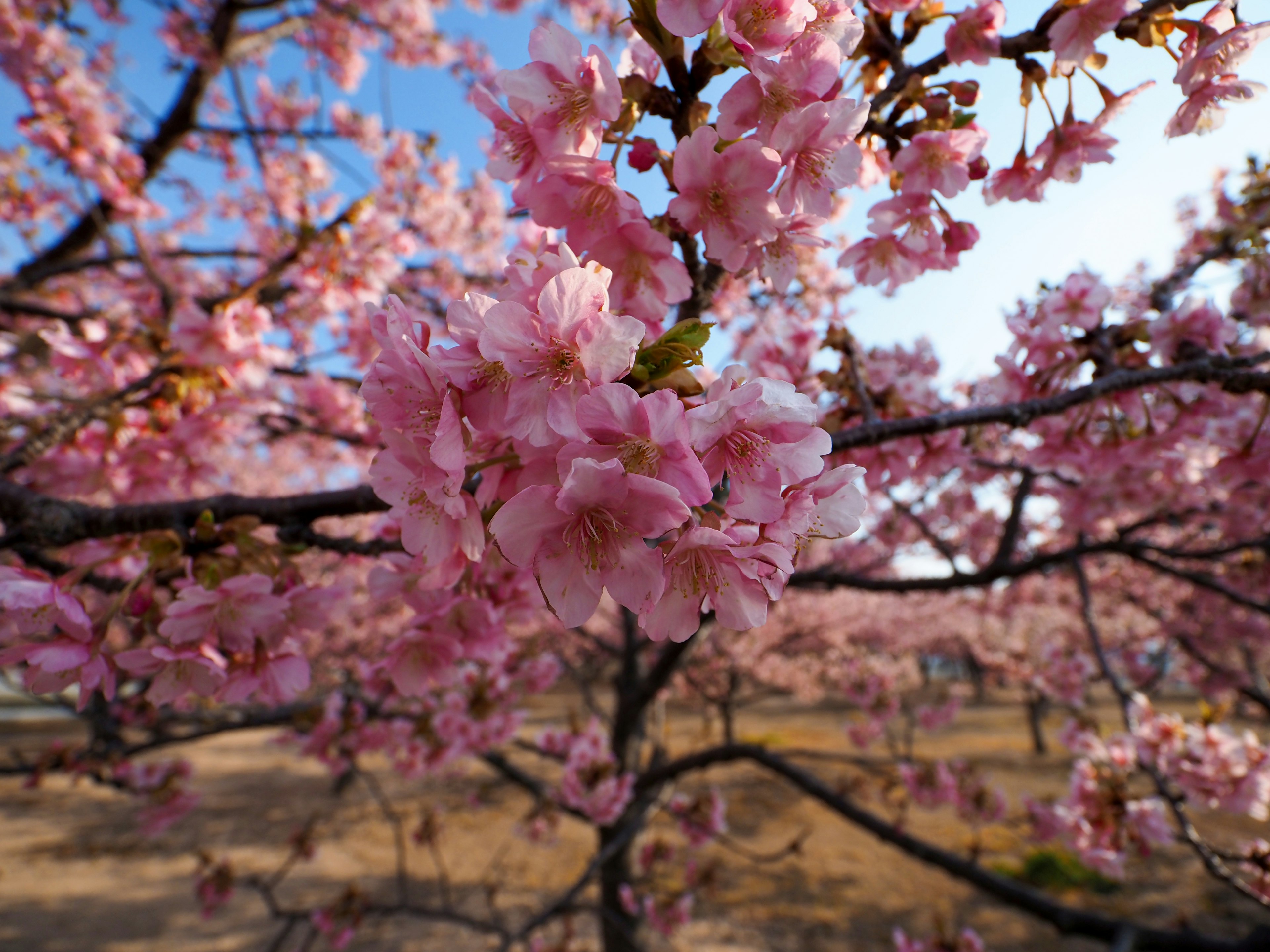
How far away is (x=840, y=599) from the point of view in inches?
622

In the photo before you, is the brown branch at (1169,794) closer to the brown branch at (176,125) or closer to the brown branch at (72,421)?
the brown branch at (72,421)

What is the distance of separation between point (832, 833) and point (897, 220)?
11.7 m

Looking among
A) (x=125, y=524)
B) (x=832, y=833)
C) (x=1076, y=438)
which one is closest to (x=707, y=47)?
(x=125, y=524)

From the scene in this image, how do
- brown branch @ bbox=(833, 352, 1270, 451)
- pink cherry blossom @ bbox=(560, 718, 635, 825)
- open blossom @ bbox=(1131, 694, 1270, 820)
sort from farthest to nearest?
pink cherry blossom @ bbox=(560, 718, 635, 825), open blossom @ bbox=(1131, 694, 1270, 820), brown branch @ bbox=(833, 352, 1270, 451)

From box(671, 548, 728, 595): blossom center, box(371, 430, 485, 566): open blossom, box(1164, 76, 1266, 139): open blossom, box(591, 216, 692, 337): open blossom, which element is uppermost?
box(1164, 76, 1266, 139): open blossom

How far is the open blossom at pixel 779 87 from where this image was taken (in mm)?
896

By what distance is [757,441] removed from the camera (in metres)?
0.76

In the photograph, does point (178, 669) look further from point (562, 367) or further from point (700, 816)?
point (700, 816)

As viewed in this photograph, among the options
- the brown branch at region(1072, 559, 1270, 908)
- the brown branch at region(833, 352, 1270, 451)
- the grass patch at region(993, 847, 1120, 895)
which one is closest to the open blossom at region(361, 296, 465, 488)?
the brown branch at region(833, 352, 1270, 451)

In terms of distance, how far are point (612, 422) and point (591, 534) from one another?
173mm

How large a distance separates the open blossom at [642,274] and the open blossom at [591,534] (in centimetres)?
39

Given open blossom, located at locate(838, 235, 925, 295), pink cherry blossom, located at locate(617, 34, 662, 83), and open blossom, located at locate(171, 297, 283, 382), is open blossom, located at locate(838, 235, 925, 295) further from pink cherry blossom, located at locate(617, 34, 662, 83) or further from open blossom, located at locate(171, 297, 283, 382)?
open blossom, located at locate(171, 297, 283, 382)

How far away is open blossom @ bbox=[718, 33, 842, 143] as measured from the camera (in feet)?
2.94

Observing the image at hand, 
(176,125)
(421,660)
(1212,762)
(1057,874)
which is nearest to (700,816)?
(1212,762)
